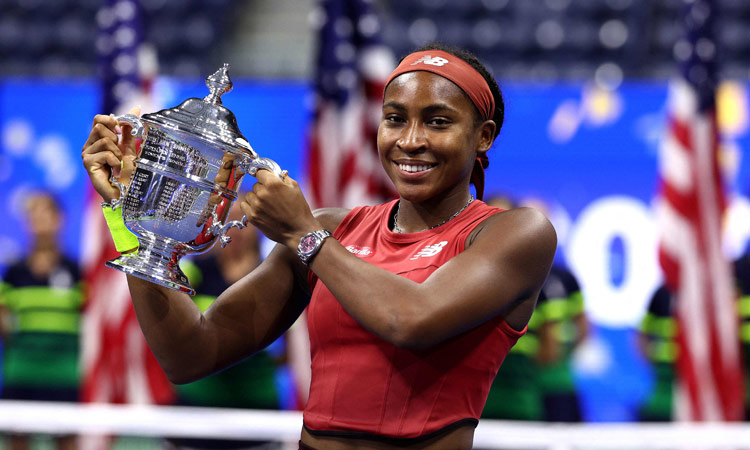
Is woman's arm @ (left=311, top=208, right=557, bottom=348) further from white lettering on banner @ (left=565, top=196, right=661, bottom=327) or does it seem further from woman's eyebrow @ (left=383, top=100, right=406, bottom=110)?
white lettering on banner @ (left=565, top=196, right=661, bottom=327)

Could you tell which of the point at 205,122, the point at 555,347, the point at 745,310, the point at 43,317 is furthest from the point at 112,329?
the point at 745,310

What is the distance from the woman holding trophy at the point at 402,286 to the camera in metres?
1.44

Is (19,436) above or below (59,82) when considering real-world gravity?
below

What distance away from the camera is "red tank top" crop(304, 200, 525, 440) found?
150 centimetres

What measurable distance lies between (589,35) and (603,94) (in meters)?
2.28

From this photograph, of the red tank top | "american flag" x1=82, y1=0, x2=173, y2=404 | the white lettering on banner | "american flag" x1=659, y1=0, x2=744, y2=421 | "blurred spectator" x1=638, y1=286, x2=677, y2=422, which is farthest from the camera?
the white lettering on banner

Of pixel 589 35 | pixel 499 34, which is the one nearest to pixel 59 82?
pixel 499 34

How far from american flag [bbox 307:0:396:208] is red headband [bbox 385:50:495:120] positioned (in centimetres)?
302

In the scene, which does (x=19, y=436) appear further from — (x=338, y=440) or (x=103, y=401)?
(x=338, y=440)

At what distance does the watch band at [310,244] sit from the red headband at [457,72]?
14.6 inches

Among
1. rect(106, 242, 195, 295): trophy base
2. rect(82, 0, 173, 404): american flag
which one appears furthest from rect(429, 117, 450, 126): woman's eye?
rect(82, 0, 173, 404): american flag

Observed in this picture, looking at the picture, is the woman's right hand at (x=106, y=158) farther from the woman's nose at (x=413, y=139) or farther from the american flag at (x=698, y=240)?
the american flag at (x=698, y=240)

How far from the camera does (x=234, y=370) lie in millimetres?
4234

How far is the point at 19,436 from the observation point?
3326 millimetres
